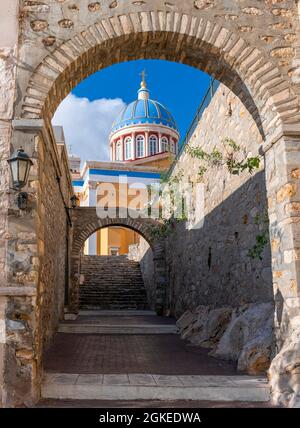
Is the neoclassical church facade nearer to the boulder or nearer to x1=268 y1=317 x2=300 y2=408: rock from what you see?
the boulder

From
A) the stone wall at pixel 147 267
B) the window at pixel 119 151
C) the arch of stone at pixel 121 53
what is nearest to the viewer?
the arch of stone at pixel 121 53

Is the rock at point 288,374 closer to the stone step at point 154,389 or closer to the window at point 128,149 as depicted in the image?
the stone step at point 154,389

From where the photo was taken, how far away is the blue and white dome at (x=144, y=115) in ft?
110

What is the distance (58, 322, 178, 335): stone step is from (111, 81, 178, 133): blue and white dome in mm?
23778

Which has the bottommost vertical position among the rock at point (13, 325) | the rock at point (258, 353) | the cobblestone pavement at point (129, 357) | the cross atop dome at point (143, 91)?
the cobblestone pavement at point (129, 357)

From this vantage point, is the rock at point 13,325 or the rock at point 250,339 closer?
the rock at point 13,325

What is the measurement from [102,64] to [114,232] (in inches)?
873

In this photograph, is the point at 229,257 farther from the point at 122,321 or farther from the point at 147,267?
the point at 147,267

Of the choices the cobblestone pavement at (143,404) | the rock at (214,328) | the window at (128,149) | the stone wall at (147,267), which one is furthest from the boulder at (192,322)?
the window at (128,149)

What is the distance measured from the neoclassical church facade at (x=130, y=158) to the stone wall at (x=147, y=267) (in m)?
4.59

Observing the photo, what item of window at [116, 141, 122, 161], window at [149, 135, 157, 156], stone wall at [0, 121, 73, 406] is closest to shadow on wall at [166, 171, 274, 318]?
stone wall at [0, 121, 73, 406]

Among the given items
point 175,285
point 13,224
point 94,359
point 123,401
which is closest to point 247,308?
point 94,359

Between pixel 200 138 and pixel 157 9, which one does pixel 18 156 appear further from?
pixel 200 138

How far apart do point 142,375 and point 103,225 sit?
11418 millimetres
